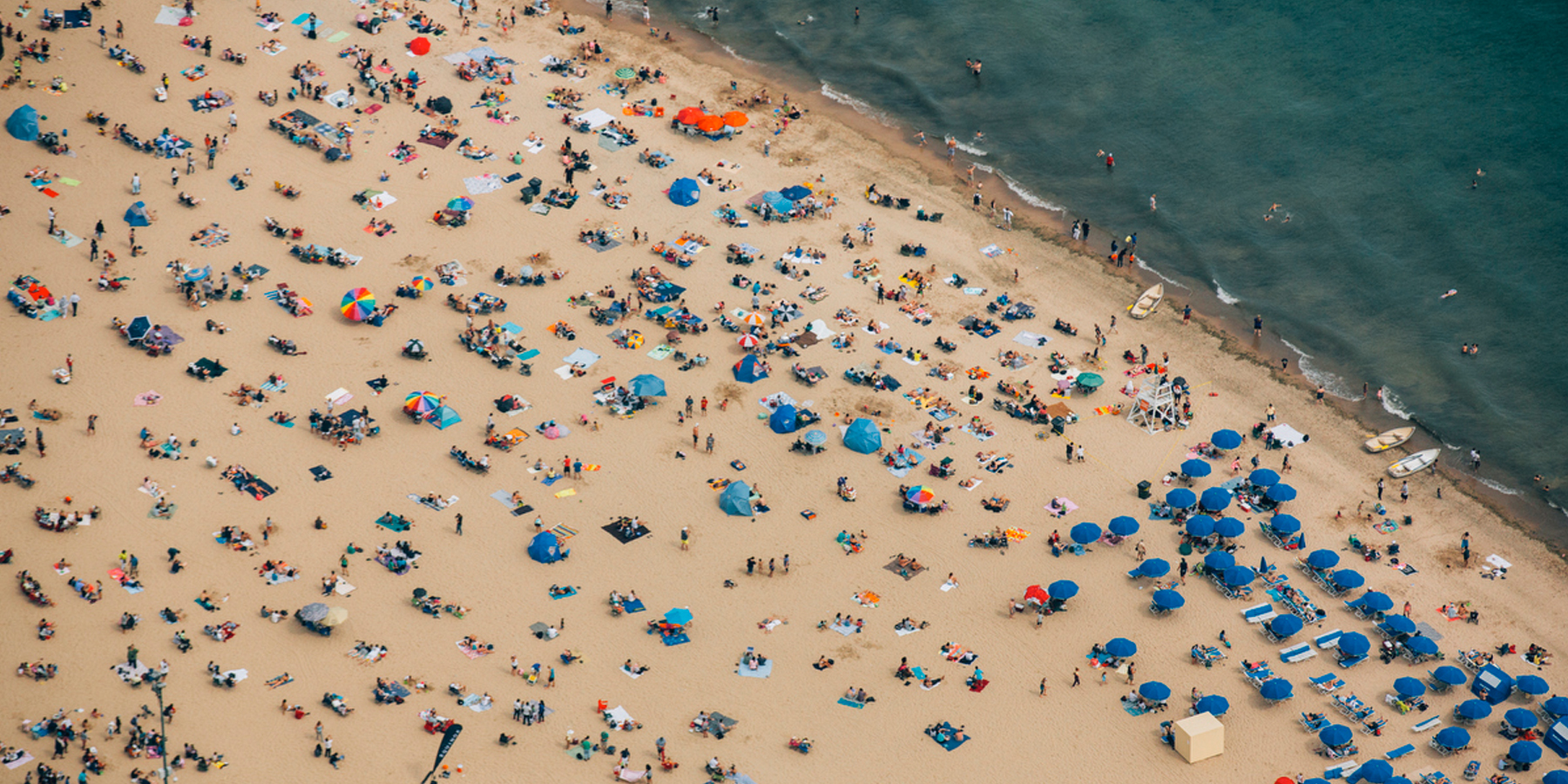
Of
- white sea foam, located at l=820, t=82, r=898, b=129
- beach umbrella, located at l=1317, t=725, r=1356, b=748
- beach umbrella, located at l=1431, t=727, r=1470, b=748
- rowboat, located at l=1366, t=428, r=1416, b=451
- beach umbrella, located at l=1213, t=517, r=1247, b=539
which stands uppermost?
white sea foam, located at l=820, t=82, r=898, b=129

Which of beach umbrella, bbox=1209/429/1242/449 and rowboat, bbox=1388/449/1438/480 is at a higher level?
beach umbrella, bbox=1209/429/1242/449

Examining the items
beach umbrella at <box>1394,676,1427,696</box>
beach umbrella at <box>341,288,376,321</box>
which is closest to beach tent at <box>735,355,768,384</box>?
beach umbrella at <box>341,288,376,321</box>

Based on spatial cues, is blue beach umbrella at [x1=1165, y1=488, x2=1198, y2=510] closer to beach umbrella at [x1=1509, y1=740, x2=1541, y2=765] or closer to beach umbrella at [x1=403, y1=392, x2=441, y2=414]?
beach umbrella at [x1=1509, y1=740, x2=1541, y2=765]

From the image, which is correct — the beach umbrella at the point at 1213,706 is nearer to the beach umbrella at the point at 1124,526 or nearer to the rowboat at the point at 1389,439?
the beach umbrella at the point at 1124,526


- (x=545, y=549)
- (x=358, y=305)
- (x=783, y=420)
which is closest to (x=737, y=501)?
(x=783, y=420)

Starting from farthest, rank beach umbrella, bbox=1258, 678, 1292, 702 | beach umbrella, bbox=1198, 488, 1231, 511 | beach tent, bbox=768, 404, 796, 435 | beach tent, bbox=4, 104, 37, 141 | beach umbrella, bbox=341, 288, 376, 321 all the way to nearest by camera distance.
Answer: beach tent, bbox=4, 104, 37, 141 → beach umbrella, bbox=341, 288, 376, 321 → beach tent, bbox=768, 404, 796, 435 → beach umbrella, bbox=1198, 488, 1231, 511 → beach umbrella, bbox=1258, 678, 1292, 702

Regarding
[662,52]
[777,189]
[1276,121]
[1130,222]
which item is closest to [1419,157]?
[1276,121]

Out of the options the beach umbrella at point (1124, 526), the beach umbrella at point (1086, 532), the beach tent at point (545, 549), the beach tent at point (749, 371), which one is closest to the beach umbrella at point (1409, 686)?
the beach umbrella at point (1124, 526)
